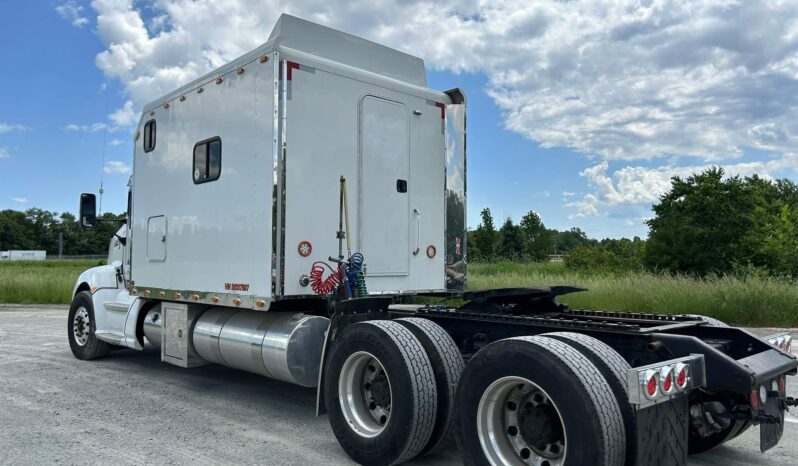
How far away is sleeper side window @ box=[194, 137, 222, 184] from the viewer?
637 cm

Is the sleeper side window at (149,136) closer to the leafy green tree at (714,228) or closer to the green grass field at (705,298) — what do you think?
the green grass field at (705,298)

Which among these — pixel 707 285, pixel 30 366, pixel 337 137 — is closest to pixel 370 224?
pixel 337 137

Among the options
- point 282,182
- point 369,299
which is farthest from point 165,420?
point 282,182

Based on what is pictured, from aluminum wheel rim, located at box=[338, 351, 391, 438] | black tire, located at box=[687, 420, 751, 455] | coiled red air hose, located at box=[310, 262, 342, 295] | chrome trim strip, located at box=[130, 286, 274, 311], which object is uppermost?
coiled red air hose, located at box=[310, 262, 342, 295]

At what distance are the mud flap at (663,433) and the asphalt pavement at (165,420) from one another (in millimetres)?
1341

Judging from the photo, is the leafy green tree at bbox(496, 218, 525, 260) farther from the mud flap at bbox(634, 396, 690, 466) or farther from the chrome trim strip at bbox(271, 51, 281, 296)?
the mud flap at bbox(634, 396, 690, 466)

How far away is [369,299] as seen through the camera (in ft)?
16.9

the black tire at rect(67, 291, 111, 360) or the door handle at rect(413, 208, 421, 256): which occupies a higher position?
the door handle at rect(413, 208, 421, 256)

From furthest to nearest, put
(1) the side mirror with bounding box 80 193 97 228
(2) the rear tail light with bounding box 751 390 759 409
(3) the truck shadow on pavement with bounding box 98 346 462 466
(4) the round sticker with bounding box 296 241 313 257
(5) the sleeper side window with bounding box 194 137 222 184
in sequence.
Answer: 1. (1) the side mirror with bounding box 80 193 97 228
2. (5) the sleeper side window with bounding box 194 137 222 184
3. (4) the round sticker with bounding box 296 241 313 257
4. (3) the truck shadow on pavement with bounding box 98 346 462 466
5. (2) the rear tail light with bounding box 751 390 759 409

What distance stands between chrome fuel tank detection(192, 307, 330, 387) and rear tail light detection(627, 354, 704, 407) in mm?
3086

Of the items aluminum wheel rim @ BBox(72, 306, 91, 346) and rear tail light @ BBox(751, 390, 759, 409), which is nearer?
rear tail light @ BBox(751, 390, 759, 409)

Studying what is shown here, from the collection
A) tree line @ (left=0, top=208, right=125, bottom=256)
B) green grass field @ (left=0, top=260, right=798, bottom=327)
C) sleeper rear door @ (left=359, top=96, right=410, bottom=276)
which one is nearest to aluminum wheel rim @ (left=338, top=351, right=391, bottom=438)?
sleeper rear door @ (left=359, top=96, right=410, bottom=276)

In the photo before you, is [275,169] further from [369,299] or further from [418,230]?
[418,230]

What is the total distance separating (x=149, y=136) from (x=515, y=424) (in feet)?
19.7
